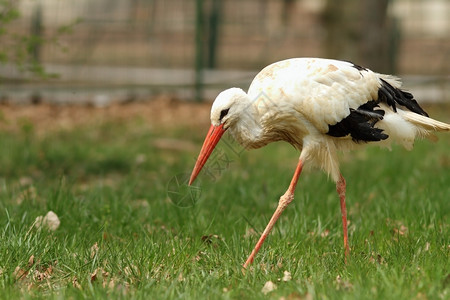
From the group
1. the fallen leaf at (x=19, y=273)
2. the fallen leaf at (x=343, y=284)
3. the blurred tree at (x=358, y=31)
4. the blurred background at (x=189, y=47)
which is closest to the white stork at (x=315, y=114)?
the fallen leaf at (x=343, y=284)

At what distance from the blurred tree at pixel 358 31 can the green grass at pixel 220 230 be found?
13.3 ft

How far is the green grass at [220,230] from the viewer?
141 inches

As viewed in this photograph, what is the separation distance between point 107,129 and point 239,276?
21.4ft

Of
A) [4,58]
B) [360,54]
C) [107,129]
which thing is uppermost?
[4,58]

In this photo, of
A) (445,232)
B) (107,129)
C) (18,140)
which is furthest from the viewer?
(107,129)

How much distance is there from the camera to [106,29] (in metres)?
13.6

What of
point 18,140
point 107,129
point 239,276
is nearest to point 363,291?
point 239,276

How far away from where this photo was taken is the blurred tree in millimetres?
11797

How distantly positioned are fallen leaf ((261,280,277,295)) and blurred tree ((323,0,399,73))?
870 cm

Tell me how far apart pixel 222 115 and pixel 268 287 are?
113 cm

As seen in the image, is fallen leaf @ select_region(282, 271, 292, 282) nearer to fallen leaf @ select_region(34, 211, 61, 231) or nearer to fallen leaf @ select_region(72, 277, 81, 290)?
fallen leaf @ select_region(72, 277, 81, 290)

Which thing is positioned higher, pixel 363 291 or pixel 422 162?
pixel 363 291

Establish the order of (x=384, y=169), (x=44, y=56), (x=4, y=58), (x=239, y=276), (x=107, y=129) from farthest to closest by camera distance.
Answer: (x=44, y=56), (x=107, y=129), (x=384, y=169), (x=4, y=58), (x=239, y=276)

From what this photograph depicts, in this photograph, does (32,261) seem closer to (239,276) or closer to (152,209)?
(239,276)
